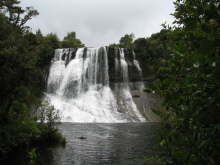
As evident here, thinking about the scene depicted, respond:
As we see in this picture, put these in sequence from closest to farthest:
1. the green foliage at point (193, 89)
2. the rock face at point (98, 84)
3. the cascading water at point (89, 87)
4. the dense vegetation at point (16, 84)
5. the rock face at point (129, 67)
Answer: the green foliage at point (193, 89), the dense vegetation at point (16, 84), the cascading water at point (89, 87), the rock face at point (98, 84), the rock face at point (129, 67)

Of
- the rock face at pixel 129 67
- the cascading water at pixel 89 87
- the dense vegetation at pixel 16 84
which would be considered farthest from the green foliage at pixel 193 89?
the rock face at pixel 129 67

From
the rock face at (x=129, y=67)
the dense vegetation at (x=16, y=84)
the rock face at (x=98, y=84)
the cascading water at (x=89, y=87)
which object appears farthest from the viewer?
the rock face at (x=129, y=67)

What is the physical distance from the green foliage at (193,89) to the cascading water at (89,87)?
52879mm

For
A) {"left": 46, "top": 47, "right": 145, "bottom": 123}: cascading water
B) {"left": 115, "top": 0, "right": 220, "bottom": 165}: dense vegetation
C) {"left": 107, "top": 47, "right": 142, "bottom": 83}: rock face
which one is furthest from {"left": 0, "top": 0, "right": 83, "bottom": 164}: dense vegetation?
{"left": 107, "top": 47, "right": 142, "bottom": 83}: rock face

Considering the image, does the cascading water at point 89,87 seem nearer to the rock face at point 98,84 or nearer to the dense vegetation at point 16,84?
the rock face at point 98,84

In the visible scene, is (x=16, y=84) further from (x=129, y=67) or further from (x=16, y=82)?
(x=129, y=67)

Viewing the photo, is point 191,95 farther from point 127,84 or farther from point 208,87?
point 127,84

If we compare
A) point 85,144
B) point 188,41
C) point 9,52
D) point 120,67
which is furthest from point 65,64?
point 188,41

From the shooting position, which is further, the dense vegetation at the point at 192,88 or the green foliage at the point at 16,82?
the green foliage at the point at 16,82

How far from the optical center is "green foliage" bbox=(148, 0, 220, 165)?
2633 millimetres

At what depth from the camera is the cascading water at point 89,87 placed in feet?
193

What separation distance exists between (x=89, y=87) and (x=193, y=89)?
64696 mm

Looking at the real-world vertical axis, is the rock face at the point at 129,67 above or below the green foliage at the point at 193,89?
above

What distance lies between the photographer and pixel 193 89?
281 cm
